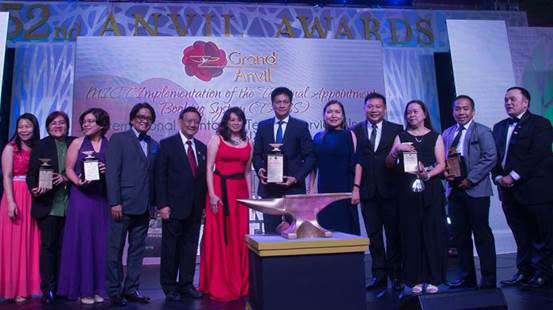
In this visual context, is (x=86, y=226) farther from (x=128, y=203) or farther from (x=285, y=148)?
(x=285, y=148)

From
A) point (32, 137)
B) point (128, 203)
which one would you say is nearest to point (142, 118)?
point (128, 203)

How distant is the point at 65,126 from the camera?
11.6 ft

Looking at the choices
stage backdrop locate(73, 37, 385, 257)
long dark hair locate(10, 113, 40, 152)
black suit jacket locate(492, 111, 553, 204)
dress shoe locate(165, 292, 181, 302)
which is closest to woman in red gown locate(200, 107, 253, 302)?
dress shoe locate(165, 292, 181, 302)

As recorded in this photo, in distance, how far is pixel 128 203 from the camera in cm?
314

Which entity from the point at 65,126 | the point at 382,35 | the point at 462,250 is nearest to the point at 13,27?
the point at 65,126

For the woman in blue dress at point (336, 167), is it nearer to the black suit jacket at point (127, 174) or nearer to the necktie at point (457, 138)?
the necktie at point (457, 138)

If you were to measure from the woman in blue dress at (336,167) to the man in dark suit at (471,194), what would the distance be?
0.76 m

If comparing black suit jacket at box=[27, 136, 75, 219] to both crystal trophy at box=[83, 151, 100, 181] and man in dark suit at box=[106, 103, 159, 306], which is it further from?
man in dark suit at box=[106, 103, 159, 306]

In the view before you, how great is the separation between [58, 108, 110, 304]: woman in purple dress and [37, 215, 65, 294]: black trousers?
0.17 metres

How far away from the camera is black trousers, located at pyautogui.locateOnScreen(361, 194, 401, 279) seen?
337 cm

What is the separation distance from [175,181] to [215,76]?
244 cm

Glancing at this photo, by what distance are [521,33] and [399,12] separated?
5.63 ft

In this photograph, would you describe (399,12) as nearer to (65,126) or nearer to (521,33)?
(521,33)

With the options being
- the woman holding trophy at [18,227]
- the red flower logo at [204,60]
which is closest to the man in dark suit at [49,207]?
the woman holding trophy at [18,227]
